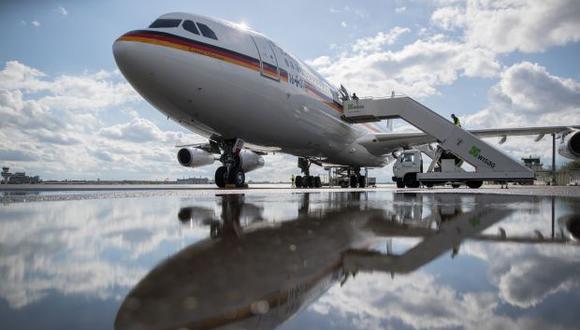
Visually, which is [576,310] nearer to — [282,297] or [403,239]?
[282,297]

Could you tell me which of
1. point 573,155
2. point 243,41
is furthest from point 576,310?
point 573,155

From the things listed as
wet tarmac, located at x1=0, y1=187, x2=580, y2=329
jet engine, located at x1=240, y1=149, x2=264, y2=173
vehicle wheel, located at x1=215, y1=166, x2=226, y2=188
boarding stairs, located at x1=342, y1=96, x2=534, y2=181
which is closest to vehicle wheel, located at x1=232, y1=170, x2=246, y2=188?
vehicle wheel, located at x1=215, y1=166, x2=226, y2=188

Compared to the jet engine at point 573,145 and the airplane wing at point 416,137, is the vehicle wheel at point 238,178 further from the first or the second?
the jet engine at point 573,145

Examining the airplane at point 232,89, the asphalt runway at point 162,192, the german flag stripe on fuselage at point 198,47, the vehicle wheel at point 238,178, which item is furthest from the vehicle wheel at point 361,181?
the german flag stripe on fuselage at point 198,47

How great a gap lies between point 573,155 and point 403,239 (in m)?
12.5

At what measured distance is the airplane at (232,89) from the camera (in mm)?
8461

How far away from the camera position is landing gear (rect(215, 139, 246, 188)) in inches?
455

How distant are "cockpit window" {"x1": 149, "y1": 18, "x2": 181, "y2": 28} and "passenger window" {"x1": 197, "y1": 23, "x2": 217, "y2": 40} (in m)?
0.51

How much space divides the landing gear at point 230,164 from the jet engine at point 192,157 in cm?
539

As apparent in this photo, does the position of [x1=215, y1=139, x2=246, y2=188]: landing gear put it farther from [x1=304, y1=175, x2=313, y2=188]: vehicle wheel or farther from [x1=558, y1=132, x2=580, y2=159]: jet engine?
[x1=558, y1=132, x2=580, y2=159]: jet engine

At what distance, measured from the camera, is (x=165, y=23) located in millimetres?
8969

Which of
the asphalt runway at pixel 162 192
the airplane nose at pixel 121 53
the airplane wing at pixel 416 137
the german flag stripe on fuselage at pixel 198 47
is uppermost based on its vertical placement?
the german flag stripe on fuselage at pixel 198 47

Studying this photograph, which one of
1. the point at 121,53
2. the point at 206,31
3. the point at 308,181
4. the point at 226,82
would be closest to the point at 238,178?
the point at 226,82

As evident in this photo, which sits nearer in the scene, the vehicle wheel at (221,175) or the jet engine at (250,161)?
the vehicle wheel at (221,175)
